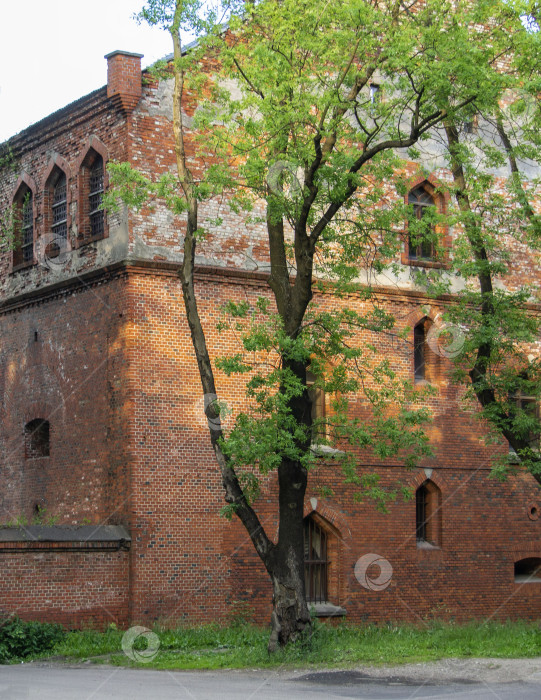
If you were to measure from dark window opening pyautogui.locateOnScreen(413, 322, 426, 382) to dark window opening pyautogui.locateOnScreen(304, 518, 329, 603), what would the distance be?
3992 millimetres

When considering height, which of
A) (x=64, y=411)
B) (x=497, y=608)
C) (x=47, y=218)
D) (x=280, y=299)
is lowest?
(x=497, y=608)

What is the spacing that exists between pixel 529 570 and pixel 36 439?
36.8ft

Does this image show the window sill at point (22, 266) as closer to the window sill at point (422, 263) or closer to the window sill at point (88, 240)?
the window sill at point (88, 240)

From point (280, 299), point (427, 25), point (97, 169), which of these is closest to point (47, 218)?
point (97, 169)

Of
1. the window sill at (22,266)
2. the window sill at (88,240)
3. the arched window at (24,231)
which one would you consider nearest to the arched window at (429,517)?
the window sill at (88,240)

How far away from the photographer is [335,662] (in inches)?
566

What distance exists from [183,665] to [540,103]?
10.8 metres

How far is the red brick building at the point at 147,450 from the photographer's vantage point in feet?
58.7

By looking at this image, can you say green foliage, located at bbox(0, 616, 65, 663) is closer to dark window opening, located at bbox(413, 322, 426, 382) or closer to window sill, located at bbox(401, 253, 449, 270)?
dark window opening, located at bbox(413, 322, 426, 382)

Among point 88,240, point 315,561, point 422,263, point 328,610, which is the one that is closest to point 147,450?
point 315,561

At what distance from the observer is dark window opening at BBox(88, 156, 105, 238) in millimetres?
20141

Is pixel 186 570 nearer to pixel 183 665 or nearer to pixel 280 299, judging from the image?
pixel 183 665

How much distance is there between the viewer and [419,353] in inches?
866

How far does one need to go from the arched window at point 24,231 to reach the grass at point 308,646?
29.2 feet
